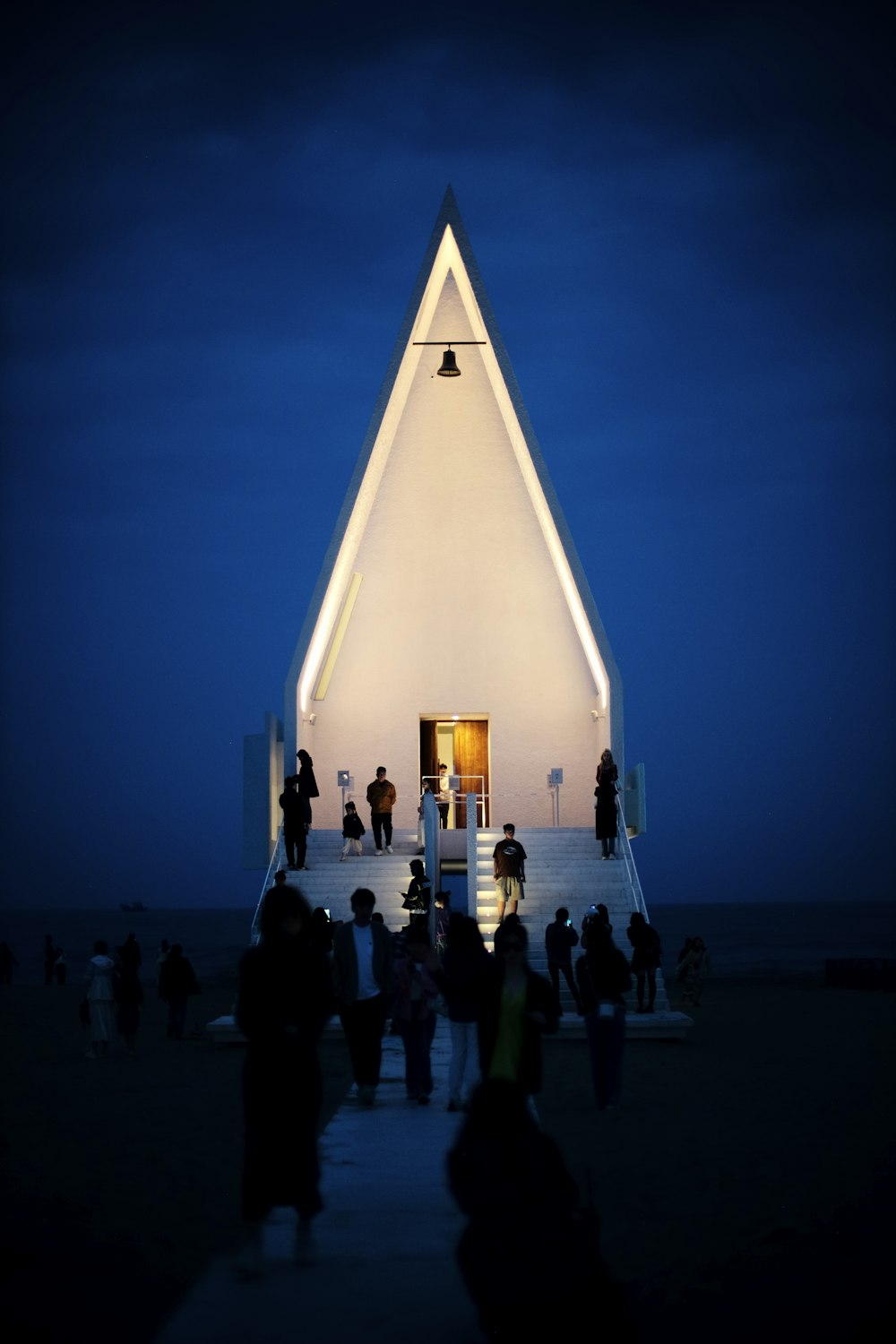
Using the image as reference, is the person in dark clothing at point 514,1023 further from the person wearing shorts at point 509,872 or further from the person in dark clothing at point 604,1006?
the person wearing shorts at point 509,872

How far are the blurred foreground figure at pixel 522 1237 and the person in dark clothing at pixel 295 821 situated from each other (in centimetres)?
1423

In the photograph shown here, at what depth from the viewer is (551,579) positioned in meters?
24.1

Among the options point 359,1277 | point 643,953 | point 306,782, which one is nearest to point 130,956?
point 306,782

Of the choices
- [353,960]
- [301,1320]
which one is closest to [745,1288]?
[301,1320]

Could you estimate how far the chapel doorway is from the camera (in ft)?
81.0

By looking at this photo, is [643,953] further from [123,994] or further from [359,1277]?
[359,1277]

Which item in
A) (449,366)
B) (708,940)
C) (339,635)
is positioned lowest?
(708,940)

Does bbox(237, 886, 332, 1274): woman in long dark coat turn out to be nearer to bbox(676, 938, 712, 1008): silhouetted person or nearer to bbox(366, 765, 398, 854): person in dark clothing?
bbox(366, 765, 398, 854): person in dark clothing

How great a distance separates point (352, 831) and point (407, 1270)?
50.9 ft

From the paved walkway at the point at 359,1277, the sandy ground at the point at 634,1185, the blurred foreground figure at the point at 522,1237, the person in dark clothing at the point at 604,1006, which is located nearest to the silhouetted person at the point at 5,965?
the sandy ground at the point at 634,1185

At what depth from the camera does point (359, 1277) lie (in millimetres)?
5121

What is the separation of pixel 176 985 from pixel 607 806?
640 cm

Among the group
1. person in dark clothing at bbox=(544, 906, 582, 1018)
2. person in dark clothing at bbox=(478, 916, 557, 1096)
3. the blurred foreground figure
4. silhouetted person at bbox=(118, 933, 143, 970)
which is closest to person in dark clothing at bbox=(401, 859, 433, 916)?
person in dark clothing at bbox=(544, 906, 582, 1018)

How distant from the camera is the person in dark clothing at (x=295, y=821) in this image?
19734 millimetres
